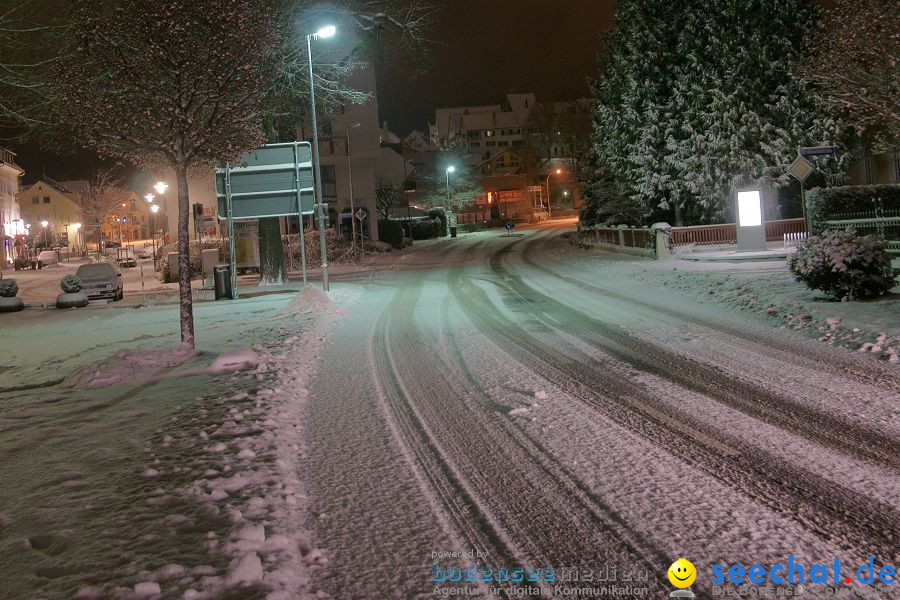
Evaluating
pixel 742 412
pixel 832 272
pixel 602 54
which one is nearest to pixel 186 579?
pixel 742 412

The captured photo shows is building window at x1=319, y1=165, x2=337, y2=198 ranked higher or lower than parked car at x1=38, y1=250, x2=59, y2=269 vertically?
higher

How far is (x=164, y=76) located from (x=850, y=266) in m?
12.6

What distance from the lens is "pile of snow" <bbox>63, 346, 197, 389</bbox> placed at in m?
10.3

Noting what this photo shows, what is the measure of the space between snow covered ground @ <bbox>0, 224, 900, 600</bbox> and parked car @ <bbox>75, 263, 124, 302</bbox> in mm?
13965

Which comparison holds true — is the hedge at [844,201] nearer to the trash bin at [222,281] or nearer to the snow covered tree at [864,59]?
the snow covered tree at [864,59]

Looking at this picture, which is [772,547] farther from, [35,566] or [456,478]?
[35,566]

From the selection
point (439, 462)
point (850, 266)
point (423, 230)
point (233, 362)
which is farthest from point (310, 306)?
point (423, 230)

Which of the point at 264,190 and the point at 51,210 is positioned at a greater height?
the point at 51,210

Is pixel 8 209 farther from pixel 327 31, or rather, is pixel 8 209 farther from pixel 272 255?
pixel 327 31

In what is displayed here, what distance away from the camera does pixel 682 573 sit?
4.05 meters

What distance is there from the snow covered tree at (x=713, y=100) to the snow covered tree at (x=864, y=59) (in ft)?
51.2

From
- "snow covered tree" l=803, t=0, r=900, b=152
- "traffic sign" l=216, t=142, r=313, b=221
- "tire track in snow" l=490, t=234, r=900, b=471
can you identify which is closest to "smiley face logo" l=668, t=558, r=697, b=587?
"tire track in snow" l=490, t=234, r=900, b=471

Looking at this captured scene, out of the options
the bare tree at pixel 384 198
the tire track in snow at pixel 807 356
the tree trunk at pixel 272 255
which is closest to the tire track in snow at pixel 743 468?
the tire track in snow at pixel 807 356

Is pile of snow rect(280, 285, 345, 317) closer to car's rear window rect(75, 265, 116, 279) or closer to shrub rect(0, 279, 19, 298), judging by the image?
shrub rect(0, 279, 19, 298)
